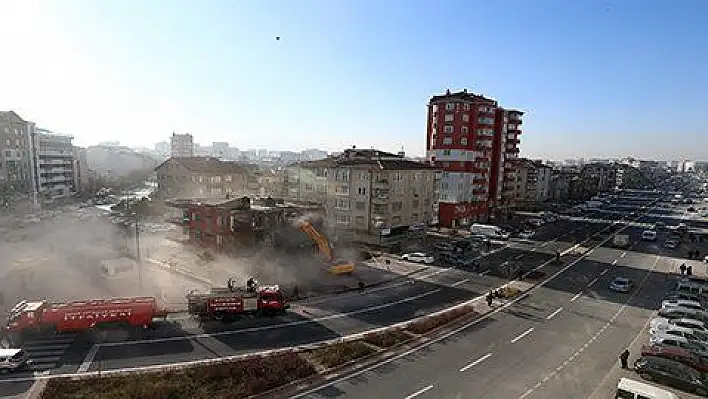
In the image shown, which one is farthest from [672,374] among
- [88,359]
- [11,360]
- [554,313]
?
[11,360]

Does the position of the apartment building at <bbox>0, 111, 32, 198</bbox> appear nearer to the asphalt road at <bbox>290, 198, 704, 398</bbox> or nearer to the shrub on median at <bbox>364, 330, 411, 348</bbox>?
the shrub on median at <bbox>364, 330, 411, 348</bbox>

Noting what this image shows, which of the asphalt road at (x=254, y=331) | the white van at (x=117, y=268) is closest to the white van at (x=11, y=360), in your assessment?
the asphalt road at (x=254, y=331)

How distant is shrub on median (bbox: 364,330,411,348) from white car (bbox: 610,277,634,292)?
25.3 metres

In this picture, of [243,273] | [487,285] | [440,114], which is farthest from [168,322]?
[440,114]

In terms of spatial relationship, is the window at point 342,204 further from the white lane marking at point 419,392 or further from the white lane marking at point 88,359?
the white lane marking at point 419,392

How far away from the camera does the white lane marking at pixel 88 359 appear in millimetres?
22328

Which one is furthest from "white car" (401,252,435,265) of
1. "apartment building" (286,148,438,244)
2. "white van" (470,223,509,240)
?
"white van" (470,223,509,240)

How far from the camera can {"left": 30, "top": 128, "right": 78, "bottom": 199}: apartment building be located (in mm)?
96000

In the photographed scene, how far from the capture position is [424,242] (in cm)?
6141

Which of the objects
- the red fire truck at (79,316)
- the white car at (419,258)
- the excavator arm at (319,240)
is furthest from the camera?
the white car at (419,258)

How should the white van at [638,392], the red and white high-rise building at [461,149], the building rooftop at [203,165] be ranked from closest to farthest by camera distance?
the white van at [638,392]
the red and white high-rise building at [461,149]
the building rooftop at [203,165]

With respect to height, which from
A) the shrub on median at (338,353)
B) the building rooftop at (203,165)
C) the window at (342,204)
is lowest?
the shrub on median at (338,353)

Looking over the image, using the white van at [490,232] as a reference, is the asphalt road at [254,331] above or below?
below

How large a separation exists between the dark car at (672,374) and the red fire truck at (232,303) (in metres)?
23.1
